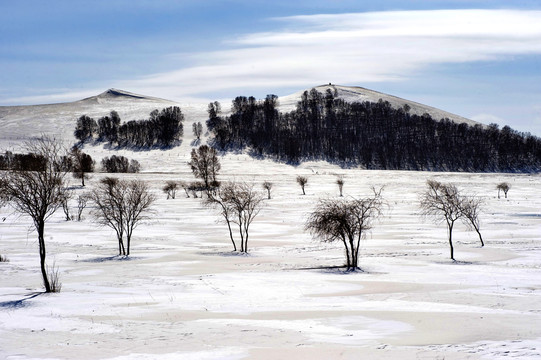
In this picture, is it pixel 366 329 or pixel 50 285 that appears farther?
pixel 50 285

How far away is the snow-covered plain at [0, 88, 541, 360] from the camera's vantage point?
55.4 feet

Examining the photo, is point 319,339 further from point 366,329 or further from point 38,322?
point 38,322

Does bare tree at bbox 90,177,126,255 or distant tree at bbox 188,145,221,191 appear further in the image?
distant tree at bbox 188,145,221,191

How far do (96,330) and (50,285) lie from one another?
9677mm

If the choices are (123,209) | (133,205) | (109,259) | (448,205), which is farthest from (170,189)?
(448,205)

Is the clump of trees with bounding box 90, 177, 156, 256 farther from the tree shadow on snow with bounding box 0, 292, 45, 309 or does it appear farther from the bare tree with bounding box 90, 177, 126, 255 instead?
the tree shadow on snow with bounding box 0, 292, 45, 309

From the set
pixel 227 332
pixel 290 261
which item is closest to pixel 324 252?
pixel 290 261

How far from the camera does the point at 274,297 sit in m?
25.3

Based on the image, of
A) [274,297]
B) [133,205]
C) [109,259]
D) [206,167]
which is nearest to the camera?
[274,297]

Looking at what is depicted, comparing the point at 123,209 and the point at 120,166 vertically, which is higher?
the point at 120,166

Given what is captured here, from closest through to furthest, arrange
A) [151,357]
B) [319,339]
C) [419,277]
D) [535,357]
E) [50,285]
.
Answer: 1. [535,357]
2. [151,357]
3. [319,339]
4. [50,285]
5. [419,277]

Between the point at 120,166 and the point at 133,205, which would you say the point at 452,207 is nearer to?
the point at 133,205

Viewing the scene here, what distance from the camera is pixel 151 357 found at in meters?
15.7

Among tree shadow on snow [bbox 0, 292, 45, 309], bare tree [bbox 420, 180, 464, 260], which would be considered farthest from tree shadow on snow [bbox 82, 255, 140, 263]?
bare tree [bbox 420, 180, 464, 260]
